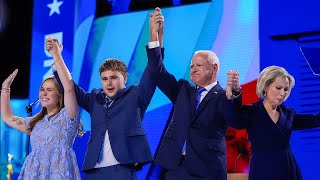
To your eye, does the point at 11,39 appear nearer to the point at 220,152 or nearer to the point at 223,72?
the point at 223,72

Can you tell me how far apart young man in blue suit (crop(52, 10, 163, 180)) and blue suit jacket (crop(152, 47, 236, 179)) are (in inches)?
4.9

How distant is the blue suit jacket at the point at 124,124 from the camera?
3.17 metres

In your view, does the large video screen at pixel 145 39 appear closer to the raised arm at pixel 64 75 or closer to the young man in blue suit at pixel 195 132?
the young man in blue suit at pixel 195 132

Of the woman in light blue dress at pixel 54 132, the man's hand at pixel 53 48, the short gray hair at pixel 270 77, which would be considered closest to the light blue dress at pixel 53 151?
the woman in light blue dress at pixel 54 132

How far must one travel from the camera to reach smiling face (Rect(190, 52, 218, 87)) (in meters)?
3.27

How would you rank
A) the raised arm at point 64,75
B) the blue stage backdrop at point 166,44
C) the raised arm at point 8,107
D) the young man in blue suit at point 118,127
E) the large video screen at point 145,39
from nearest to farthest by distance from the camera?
1. the young man in blue suit at point 118,127
2. the raised arm at point 64,75
3. the raised arm at point 8,107
4. the blue stage backdrop at point 166,44
5. the large video screen at point 145,39

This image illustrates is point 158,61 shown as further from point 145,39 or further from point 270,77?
point 145,39

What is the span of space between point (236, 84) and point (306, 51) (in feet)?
2.37

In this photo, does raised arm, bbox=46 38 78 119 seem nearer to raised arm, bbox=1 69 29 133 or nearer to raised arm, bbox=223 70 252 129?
raised arm, bbox=1 69 29 133

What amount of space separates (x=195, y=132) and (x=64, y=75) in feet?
2.90

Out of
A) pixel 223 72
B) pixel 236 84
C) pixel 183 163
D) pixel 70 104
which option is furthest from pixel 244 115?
pixel 223 72

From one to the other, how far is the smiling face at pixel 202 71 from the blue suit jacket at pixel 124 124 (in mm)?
243

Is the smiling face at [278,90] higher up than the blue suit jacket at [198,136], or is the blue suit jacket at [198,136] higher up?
the smiling face at [278,90]

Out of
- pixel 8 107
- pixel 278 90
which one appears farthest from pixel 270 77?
pixel 8 107
